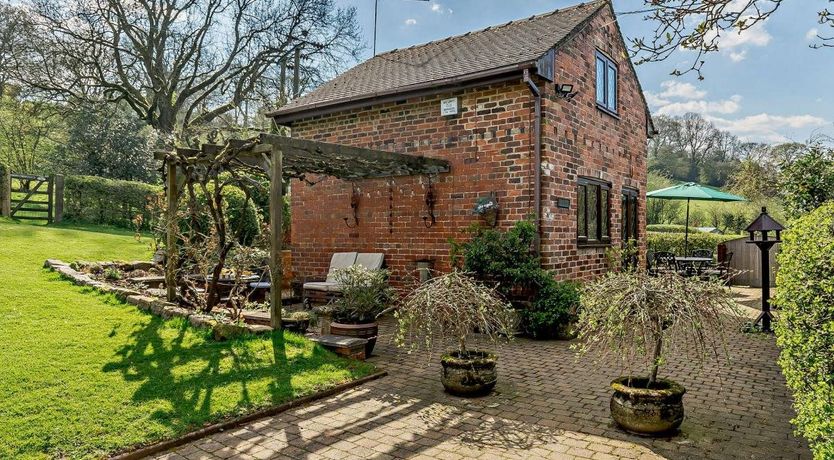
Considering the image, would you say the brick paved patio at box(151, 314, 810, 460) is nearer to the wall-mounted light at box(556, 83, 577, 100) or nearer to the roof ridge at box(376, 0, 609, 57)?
the wall-mounted light at box(556, 83, 577, 100)

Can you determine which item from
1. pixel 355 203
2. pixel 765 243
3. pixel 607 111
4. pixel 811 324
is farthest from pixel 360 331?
pixel 607 111

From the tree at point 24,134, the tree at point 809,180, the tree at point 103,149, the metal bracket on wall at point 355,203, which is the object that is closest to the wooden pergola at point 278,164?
the metal bracket on wall at point 355,203

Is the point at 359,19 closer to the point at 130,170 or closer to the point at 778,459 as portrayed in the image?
the point at 130,170

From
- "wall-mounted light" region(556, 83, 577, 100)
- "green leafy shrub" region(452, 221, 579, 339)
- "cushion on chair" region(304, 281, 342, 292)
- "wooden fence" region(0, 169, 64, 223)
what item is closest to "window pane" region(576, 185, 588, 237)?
"green leafy shrub" region(452, 221, 579, 339)

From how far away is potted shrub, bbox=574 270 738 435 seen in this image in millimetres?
3699

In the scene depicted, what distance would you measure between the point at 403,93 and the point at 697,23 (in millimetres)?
5878

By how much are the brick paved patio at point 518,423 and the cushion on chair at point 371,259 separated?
3.44 meters

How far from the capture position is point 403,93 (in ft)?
28.8

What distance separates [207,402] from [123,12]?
18635mm

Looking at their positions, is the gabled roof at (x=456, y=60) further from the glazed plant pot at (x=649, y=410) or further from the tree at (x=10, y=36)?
the tree at (x=10, y=36)

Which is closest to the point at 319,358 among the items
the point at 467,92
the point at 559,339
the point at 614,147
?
the point at 559,339

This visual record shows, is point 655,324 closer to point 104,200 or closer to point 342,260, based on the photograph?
point 342,260

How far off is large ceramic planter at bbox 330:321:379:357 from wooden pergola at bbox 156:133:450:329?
71 centimetres

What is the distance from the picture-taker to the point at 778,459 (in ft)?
Result: 11.1
